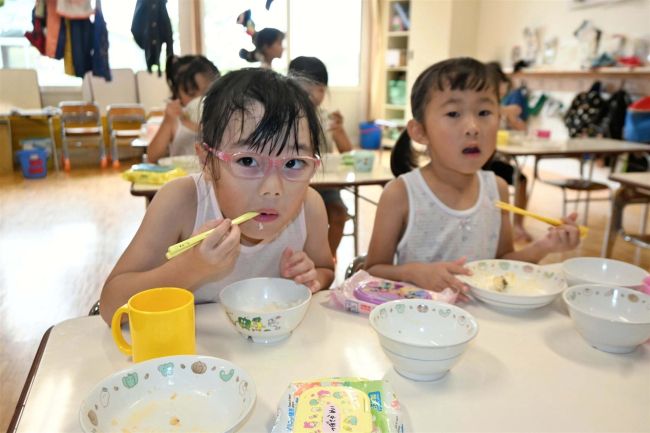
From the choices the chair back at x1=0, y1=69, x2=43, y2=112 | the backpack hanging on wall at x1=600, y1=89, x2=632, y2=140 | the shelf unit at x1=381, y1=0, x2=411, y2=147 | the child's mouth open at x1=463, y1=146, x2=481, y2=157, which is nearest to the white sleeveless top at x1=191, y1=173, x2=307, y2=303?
the child's mouth open at x1=463, y1=146, x2=481, y2=157

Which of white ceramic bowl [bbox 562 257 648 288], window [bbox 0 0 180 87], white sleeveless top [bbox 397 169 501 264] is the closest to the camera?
white ceramic bowl [bbox 562 257 648 288]

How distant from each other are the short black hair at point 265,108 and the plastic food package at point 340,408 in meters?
0.45

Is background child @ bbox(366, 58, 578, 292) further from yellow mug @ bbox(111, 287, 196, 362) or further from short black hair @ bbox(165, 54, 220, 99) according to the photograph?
short black hair @ bbox(165, 54, 220, 99)

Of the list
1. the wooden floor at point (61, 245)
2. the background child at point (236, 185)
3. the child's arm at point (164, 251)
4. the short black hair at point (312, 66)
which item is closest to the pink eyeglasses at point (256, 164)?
the background child at point (236, 185)

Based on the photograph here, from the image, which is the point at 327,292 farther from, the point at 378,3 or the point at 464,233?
the point at 378,3

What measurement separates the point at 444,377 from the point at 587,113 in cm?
520

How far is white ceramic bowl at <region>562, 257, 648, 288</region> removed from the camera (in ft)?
3.74

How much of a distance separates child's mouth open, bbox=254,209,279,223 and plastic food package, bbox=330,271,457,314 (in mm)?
203

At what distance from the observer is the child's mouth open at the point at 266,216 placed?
0.97 m

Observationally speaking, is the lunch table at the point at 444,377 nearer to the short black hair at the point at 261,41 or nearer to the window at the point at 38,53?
the short black hair at the point at 261,41

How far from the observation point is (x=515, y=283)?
1.16m

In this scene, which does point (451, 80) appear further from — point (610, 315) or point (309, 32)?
point (309, 32)

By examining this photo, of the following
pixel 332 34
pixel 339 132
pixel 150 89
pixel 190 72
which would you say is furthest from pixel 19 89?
pixel 339 132

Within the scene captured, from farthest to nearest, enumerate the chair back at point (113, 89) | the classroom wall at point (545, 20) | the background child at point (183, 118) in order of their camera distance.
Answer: the chair back at point (113, 89) → the classroom wall at point (545, 20) → the background child at point (183, 118)
